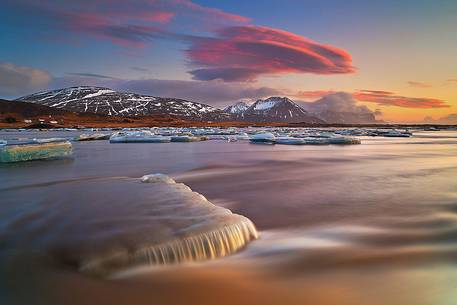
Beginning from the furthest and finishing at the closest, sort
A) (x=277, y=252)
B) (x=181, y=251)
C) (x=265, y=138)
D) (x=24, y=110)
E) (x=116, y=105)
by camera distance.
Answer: (x=116, y=105), (x=24, y=110), (x=265, y=138), (x=277, y=252), (x=181, y=251)

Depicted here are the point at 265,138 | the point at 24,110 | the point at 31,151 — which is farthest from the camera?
the point at 24,110

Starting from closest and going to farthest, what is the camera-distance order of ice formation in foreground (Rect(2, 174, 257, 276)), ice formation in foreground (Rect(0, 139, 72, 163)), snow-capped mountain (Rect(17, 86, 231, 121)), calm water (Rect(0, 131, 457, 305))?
1. calm water (Rect(0, 131, 457, 305))
2. ice formation in foreground (Rect(2, 174, 257, 276))
3. ice formation in foreground (Rect(0, 139, 72, 163))
4. snow-capped mountain (Rect(17, 86, 231, 121))

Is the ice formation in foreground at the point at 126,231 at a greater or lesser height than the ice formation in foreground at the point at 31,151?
lesser

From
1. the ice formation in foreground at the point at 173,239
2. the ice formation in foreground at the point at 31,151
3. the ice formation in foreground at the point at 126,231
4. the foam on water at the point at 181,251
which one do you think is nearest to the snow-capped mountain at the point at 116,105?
the ice formation in foreground at the point at 31,151

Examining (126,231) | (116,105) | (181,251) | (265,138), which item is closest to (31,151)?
(126,231)

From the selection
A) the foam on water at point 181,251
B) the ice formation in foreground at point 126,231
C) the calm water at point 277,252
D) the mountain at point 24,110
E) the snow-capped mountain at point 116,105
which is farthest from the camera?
the snow-capped mountain at point 116,105

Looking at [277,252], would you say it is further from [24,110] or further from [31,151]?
[24,110]

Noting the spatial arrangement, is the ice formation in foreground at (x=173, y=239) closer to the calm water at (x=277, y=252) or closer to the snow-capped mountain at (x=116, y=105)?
the calm water at (x=277, y=252)

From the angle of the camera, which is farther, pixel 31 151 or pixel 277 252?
pixel 31 151

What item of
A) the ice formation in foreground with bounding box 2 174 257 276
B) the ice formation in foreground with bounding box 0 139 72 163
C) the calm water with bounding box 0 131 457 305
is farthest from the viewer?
the ice formation in foreground with bounding box 0 139 72 163

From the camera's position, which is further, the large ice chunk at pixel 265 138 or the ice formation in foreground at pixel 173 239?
the large ice chunk at pixel 265 138

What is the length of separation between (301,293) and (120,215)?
2.71 meters

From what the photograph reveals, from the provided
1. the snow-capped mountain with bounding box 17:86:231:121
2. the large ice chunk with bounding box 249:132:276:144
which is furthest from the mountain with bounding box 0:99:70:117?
the large ice chunk with bounding box 249:132:276:144

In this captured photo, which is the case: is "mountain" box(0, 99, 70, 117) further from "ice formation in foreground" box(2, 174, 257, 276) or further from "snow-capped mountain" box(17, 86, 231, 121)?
"ice formation in foreground" box(2, 174, 257, 276)
